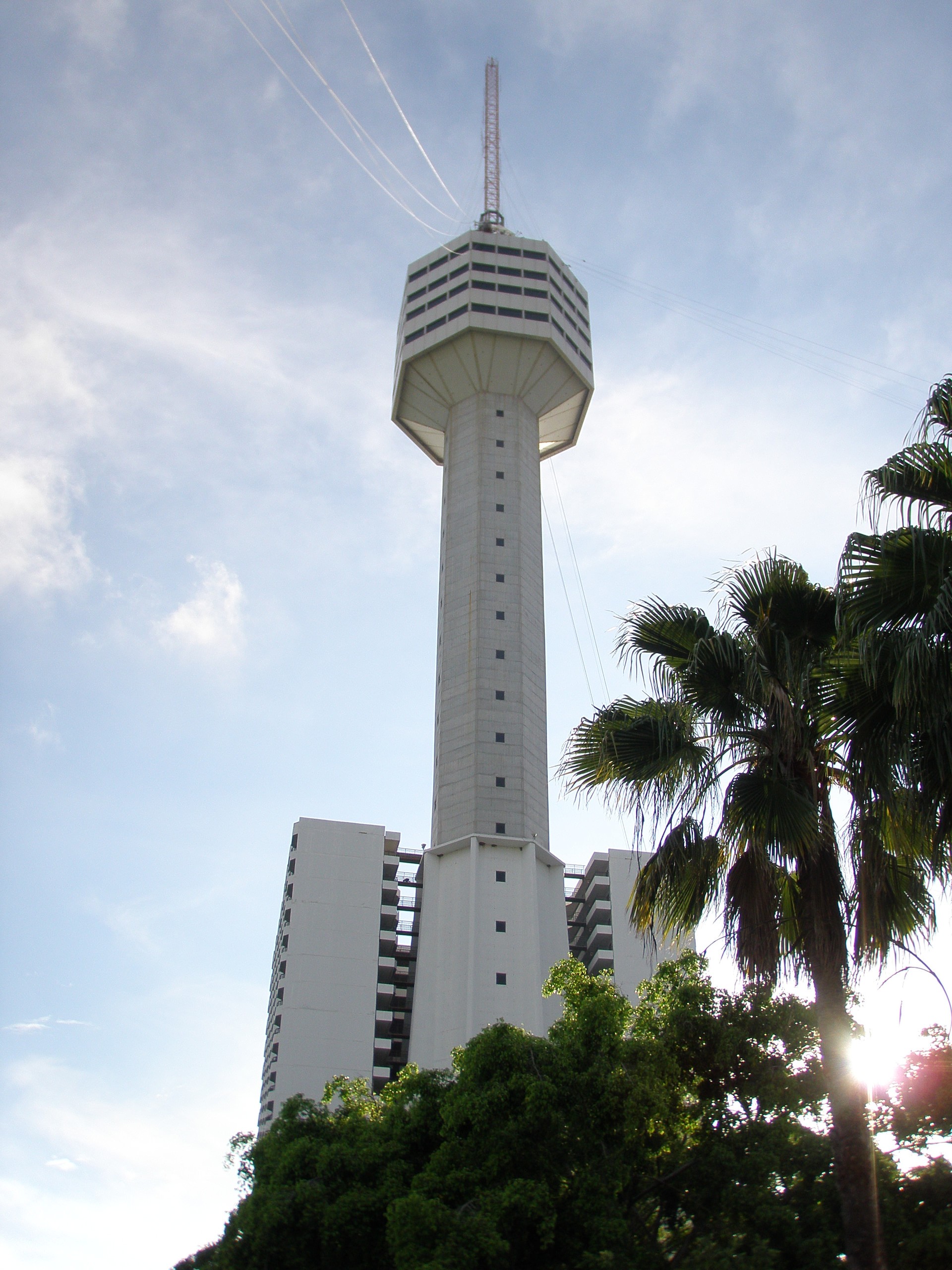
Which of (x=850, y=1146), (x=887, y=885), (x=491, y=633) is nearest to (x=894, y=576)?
(x=887, y=885)

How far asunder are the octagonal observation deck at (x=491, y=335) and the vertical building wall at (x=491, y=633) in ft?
5.47

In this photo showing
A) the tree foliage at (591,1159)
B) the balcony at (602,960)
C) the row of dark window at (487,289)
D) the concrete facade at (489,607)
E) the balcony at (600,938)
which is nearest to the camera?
the tree foliage at (591,1159)

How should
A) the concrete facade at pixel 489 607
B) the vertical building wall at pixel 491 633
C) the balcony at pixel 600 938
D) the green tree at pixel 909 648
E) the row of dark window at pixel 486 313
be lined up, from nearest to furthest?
the green tree at pixel 909 648 → the concrete facade at pixel 489 607 → the vertical building wall at pixel 491 633 → the row of dark window at pixel 486 313 → the balcony at pixel 600 938

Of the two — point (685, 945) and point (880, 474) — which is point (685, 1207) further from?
point (685, 945)

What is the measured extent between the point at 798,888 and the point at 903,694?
130 inches

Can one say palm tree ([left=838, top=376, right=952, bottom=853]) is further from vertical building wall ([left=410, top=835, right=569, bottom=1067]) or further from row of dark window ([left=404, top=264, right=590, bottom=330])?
row of dark window ([left=404, top=264, right=590, bottom=330])

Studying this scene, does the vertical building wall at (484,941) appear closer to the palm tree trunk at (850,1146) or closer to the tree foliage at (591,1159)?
the tree foliage at (591,1159)

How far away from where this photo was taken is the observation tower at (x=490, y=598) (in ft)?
181

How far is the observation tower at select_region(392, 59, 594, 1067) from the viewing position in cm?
5519

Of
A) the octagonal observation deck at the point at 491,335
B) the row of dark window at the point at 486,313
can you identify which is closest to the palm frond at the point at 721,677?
the octagonal observation deck at the point at 491,335

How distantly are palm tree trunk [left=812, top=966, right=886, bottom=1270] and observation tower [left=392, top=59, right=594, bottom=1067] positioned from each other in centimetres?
4149

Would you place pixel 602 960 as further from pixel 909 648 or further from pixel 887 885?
pixel 909 648

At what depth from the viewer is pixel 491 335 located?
67.8 metres

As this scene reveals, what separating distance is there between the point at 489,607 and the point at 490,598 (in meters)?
0.58
